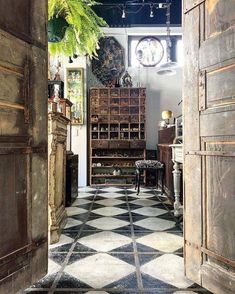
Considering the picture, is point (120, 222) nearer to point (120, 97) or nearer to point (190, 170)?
point (190, 170)

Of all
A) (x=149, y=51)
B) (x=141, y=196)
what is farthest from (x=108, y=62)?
(x=141, y=196)

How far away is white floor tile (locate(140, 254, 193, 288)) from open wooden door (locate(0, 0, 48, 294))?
732 millimetres

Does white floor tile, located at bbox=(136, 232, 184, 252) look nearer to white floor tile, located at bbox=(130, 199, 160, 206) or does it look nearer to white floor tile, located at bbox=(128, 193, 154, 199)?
white floor tile, located at bbox=(130, 199, 160, 206)

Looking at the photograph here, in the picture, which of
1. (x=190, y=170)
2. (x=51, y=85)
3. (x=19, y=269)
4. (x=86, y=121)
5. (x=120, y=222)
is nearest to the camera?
(x=19, y=269)

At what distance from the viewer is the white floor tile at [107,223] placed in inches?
122

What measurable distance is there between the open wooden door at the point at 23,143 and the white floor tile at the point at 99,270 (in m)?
0.27

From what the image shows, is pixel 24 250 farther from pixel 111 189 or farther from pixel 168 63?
pixel 168 63

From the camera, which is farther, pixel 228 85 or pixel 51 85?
pixel 51 85

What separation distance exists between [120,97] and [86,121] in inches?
37.4

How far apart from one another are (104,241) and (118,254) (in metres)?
0.37

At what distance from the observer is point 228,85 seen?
1.50m

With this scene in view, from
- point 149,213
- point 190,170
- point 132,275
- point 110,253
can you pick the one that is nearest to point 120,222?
point 149,213

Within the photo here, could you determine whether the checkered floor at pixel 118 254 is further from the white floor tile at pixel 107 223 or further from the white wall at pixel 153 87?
the white wall at pixel 153 87

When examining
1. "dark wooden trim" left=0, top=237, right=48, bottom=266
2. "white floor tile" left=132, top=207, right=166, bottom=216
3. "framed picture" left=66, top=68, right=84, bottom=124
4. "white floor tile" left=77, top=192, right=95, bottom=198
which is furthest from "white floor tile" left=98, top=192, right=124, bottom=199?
"dark wooden trim" left=0, top=237, right=48, bottom=266
